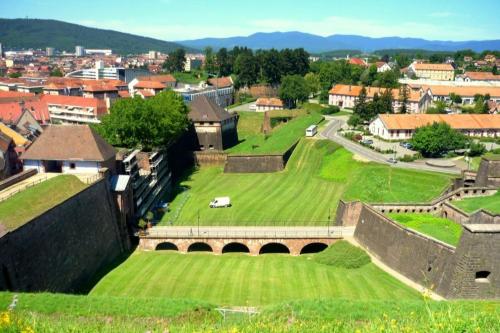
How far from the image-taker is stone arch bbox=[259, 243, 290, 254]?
45791mm

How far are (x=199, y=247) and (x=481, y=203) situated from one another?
2677 centimetres

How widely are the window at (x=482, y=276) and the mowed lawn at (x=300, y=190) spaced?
Result: 1663 centimetres

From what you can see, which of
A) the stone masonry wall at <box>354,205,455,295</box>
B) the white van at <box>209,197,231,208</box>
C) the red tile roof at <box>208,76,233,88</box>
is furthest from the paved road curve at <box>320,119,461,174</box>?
the red tile roof at <box>208,76,233,88</box>

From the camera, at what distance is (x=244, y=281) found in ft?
120

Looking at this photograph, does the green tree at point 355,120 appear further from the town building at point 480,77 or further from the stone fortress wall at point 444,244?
the town building at point 480,77

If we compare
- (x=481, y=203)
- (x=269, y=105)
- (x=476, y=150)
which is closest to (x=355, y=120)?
(x=476, y=150)

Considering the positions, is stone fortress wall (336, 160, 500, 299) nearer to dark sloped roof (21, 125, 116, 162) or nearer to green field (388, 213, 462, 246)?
green field (388, 213, 462, 246)

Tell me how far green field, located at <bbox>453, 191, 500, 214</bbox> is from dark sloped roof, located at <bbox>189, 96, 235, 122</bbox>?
4265cm

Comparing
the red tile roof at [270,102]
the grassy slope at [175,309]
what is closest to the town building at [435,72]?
the red tile roof at [270,102]

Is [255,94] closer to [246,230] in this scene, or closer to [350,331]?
[246,230]

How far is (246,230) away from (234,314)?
20.9 m

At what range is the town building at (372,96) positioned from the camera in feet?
320

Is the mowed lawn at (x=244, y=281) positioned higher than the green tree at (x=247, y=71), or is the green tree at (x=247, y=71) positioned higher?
the green tree at (x=247, y=71)

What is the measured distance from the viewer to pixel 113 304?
2581 centimetres
